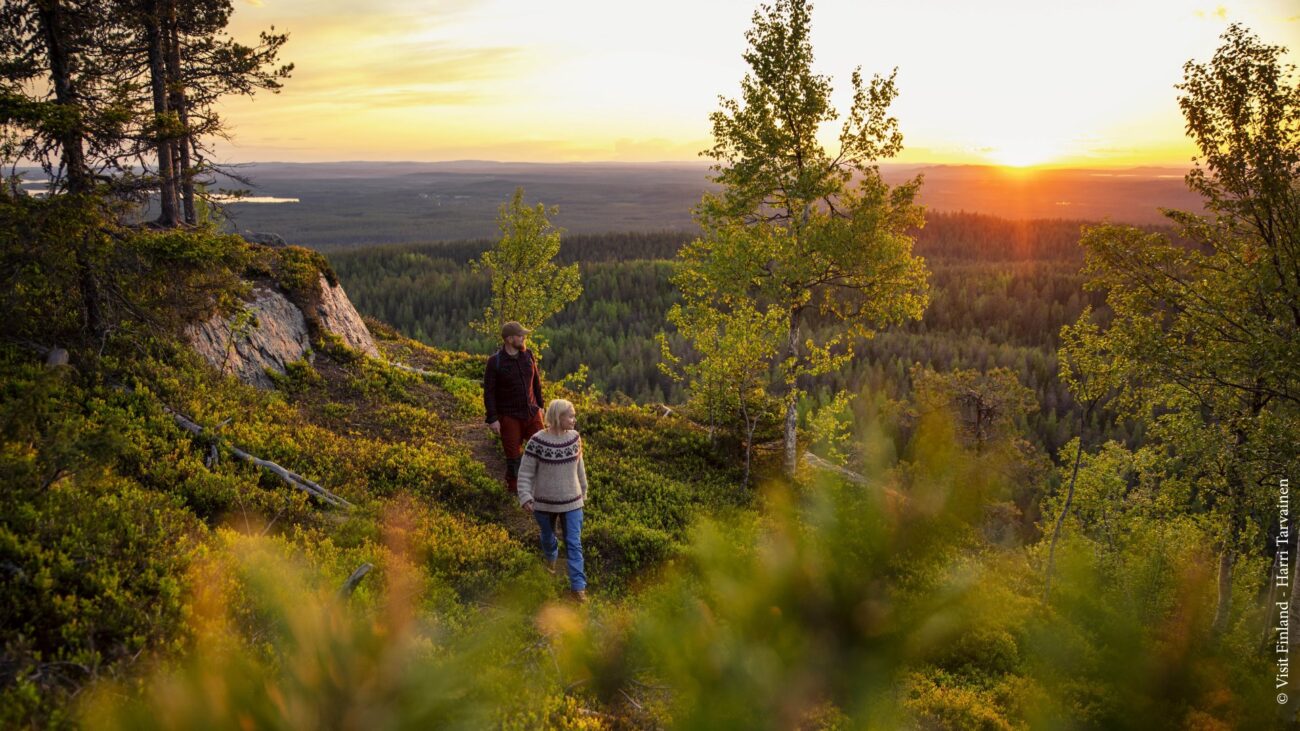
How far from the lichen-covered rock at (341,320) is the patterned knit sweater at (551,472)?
11595mm

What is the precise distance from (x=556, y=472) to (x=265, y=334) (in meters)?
10.2

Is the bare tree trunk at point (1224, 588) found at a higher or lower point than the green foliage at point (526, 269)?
lower

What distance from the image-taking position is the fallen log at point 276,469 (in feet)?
30.2

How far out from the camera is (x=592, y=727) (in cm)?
620

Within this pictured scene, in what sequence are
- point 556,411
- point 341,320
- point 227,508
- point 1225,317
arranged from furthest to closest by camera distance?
point 341,320, point 1225,317, point 227,508, point 556,411

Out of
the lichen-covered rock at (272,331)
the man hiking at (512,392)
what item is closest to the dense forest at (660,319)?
the lichen-covered rock at (272,331)

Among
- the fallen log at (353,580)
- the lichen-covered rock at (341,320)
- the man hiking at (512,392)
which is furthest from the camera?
the lichen-covered rock at (341,320)

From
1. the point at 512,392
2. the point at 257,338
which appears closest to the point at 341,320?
the point at 257,338

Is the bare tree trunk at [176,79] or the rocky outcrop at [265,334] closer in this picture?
the rocky outcrop at [265,334]

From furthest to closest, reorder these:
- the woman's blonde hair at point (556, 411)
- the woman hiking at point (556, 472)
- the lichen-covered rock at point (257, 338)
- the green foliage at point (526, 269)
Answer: the green foliage at point (526, 269) < the lichen-covered rock at point (257, 338) < the woman hiking at point (556, 472) < the woman's blonde hair at point (556, 411)

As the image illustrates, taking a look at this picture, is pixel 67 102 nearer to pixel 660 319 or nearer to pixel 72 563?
pixel 72 563

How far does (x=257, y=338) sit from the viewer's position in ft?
45.3

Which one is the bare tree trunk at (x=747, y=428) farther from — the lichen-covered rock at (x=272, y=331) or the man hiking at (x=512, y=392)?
the lichen-covered rock at (x=272, y=331)

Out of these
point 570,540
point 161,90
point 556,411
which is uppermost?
point 161,90
